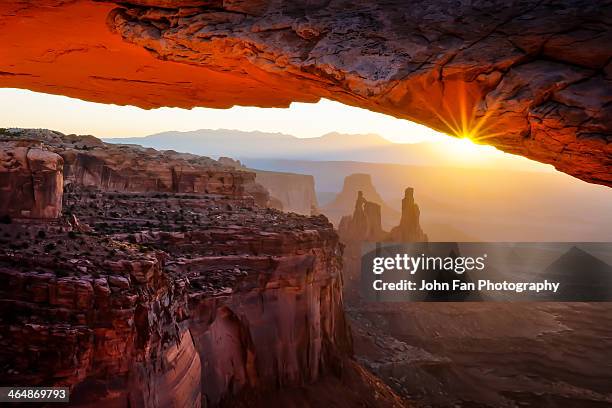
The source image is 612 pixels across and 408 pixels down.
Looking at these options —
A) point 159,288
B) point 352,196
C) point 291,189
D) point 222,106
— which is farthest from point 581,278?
point 159,288

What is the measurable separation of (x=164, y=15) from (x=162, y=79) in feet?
14.9

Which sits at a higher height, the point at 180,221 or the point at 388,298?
the point at 180,221

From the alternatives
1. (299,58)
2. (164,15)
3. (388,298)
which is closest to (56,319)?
(164,15)

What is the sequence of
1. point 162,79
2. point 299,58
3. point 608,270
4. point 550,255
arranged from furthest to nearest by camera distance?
1. point 550,255
2. point 608,270
3. point 162,79
4. point 299,58

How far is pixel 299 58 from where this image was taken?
11500mm

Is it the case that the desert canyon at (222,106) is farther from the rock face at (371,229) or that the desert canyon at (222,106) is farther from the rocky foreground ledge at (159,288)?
the rock face at (371,229)

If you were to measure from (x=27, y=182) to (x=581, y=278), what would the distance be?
93.5 meters

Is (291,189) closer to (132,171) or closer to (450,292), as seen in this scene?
(450,292)

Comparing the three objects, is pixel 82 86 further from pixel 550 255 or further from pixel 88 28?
pixel 550 255

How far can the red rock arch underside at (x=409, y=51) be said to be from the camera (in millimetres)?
9344

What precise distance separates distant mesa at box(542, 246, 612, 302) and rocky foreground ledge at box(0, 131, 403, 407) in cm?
6262

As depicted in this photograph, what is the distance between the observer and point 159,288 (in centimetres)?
1566

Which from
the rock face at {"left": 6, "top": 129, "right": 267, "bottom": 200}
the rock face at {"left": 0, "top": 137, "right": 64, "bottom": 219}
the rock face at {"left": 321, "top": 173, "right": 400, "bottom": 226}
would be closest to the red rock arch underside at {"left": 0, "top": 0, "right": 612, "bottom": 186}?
the rock face at {"left": 0, "top": 137, "right": 64, "bottom": 219}

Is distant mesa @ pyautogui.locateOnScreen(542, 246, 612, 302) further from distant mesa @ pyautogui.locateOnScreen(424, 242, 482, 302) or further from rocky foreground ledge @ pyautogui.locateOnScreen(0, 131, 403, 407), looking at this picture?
rocky foreground ledge @ pyautogui.locateOnScreen(0, 131, 403, 407)
